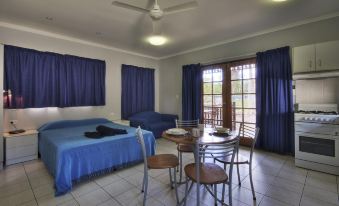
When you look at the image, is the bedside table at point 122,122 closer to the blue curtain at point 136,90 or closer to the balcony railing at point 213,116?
the blue curtain at point 136,90

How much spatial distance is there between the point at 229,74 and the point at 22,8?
177 inches

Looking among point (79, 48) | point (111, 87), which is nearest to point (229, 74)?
point (111, 87)

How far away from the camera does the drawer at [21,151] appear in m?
3.10

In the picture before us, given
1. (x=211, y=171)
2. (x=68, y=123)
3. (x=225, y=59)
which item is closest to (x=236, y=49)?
(x=225, y=59)

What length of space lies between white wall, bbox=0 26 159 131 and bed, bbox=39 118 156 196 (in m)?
0.61

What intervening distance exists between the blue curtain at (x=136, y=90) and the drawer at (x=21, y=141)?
2246 millimetres

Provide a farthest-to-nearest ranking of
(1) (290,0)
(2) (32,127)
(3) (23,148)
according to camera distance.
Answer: (2) (32,127)
(3) (23,148)
(1) (290,0)

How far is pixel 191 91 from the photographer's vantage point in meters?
5.22

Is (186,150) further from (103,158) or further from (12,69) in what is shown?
(12,69)

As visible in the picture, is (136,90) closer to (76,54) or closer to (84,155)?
(76,54)

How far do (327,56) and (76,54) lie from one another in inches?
205

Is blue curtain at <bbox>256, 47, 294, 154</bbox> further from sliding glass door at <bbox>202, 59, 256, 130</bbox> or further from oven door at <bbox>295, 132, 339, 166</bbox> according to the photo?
oven door at <bbox>295, 132, 339, 166</bbox>

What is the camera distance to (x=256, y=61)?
394 cm

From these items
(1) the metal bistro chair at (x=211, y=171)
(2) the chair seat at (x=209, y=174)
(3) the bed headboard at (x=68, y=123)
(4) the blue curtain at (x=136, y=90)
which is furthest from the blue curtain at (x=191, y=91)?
(1) the metal bistro chair at (x=211, y=171)
